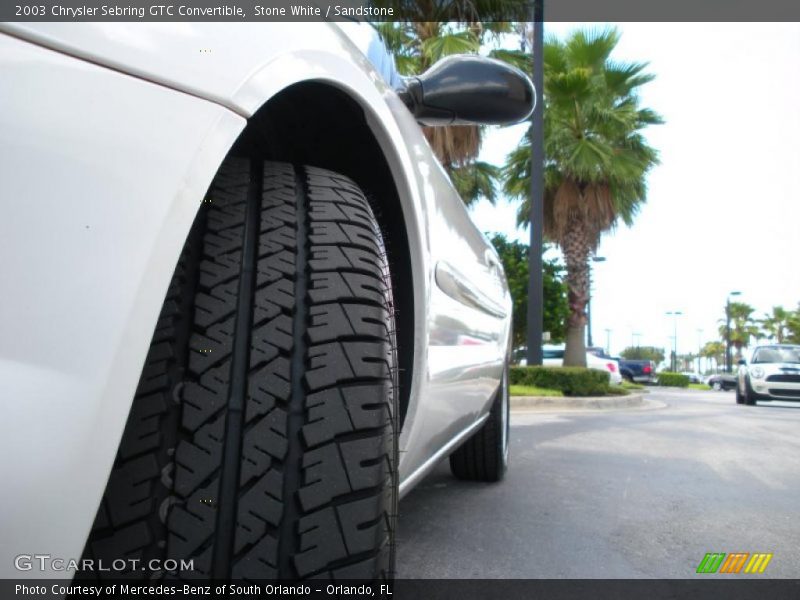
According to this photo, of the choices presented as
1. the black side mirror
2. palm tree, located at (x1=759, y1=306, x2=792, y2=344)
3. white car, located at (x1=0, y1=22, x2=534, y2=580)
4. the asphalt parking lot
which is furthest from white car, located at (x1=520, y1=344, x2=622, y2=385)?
palm tree, located at (x1=759, y1=306, x2=792, y2=344)

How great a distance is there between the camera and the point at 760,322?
222ft

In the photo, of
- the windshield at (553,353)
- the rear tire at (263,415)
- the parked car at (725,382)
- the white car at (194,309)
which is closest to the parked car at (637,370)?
the parked car at (725,382)

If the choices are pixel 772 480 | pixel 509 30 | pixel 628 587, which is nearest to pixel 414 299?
pixel 628 587

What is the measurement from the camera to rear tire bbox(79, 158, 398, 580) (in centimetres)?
92

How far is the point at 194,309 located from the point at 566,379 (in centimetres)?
1071

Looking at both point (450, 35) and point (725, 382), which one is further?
point (725, 382)

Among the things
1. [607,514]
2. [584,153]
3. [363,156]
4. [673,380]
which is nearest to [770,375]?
[584,153]

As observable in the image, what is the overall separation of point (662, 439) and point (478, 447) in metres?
2.68

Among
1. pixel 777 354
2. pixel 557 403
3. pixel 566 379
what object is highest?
pixel 777 354

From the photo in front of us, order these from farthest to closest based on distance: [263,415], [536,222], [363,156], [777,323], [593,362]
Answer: [777,323], [593,362], [536,222], [363,156], [263,415]

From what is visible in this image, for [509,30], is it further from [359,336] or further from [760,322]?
[760,322]

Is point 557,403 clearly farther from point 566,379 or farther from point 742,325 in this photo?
point 742,325

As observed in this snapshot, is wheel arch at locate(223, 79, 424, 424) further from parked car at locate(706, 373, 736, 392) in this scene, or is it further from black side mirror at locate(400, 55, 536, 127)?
parked car at locate(706, 373, 736, 392)

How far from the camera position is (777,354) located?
1430cm
